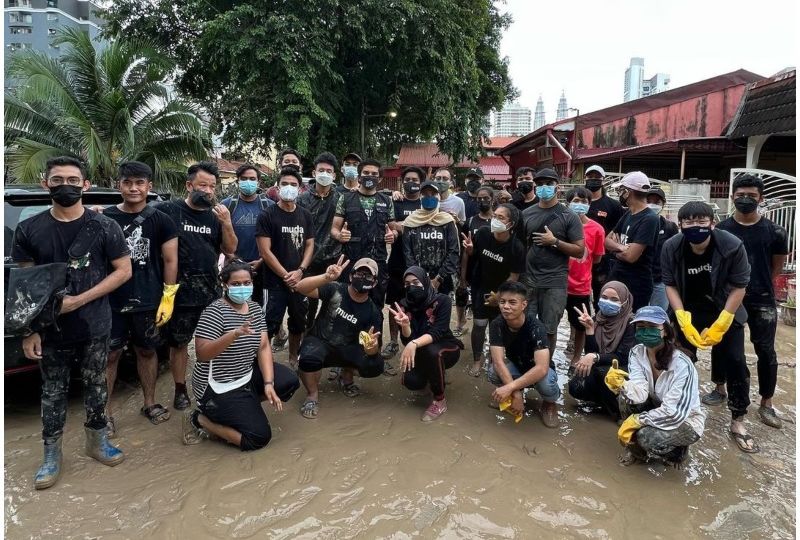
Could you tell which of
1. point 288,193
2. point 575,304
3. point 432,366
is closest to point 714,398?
point 575,304

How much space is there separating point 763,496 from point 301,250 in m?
3.88

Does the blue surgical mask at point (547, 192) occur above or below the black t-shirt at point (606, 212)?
above

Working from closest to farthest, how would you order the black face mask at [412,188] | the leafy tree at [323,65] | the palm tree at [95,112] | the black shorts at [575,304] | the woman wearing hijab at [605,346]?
the woman wearing hijab at [605,346] < the black shorts at [575,304] < the black face mask at [412,188] < the palm tree at [95,112] < the leafy tree at [323,65]

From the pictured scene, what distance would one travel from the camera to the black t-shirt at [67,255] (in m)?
2.92

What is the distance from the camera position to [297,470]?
310cm

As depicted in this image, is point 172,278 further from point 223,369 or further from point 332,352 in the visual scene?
point 332,352

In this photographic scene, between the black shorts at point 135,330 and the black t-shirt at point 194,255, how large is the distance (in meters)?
0.28

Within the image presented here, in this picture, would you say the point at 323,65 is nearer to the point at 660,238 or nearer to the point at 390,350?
the point at 390,350

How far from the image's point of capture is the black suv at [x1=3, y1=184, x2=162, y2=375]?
3.35 metres

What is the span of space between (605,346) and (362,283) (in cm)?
210

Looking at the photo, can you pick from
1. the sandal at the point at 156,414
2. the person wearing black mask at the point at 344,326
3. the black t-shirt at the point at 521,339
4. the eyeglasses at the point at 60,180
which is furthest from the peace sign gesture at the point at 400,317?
the eyeglasses at the point at 60,180

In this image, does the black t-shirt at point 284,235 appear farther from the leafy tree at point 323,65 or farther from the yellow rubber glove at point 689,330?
the leafy tree at point 323,65

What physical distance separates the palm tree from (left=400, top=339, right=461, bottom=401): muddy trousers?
343 inches

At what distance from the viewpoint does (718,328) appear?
346 cm
